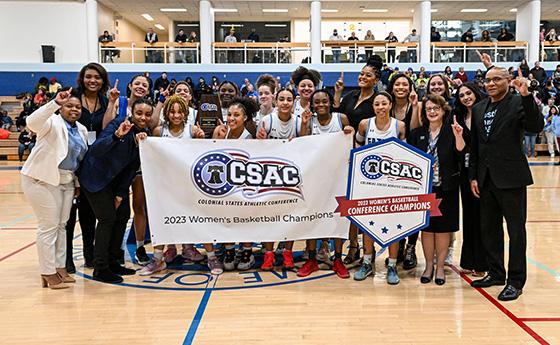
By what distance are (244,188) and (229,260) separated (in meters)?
0.75

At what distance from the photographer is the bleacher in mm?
16844

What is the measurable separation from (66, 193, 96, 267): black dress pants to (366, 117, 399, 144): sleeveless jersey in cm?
264

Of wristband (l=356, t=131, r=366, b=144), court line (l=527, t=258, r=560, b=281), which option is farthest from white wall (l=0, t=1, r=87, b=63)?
court line (l=527, t=258, r=560, b=281)

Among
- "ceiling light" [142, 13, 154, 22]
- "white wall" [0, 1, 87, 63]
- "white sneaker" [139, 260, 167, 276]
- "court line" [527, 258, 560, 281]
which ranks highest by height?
"ceiling light" [142, 13, 154, 22]

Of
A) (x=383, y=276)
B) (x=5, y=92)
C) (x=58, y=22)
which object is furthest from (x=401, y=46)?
(x=383, y=276)

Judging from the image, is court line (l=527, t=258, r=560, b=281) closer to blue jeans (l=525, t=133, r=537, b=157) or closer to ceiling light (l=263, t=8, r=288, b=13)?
blue jeans (l=525, t=133, r=537, b=157)

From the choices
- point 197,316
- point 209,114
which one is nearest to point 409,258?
point 197,316

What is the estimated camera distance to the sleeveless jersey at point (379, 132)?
4383 mm

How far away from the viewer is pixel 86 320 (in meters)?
3.52

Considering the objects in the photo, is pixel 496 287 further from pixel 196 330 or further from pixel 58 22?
pixel 58 22

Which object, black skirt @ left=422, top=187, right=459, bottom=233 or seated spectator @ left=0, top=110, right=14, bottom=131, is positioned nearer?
black skirt @ left=422, top=187, right=459, bottom=233

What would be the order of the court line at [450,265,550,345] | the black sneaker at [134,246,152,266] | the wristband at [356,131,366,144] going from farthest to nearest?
the black sneaker at [134,246,152,266] < the wristband at [356,131,366,144] < the court line at [450,265,550,345]

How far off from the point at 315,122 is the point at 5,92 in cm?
2062

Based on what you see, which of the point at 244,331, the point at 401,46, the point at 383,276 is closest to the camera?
the point at 244,331
